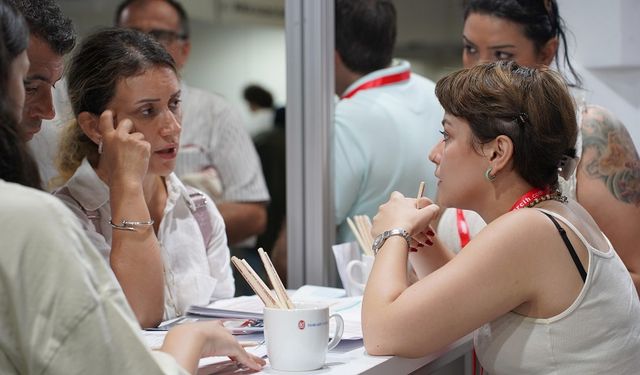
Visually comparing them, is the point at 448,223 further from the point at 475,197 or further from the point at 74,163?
the point at 74,163

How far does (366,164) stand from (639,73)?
826 mm

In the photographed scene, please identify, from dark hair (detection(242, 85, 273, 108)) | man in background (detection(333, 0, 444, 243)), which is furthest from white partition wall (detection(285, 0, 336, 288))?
dark hair (detection(242, 85, 273, 108))

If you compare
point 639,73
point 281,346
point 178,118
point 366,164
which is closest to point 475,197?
point 281,346

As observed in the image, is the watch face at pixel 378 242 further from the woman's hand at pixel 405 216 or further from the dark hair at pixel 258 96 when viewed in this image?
the dark hair at pixel 258 96

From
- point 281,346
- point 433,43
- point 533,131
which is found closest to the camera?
point 281,346

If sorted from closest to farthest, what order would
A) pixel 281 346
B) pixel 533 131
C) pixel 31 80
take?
pixel 281 346, pixel 533 131, pixel 31 80

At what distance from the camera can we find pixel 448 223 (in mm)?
2365

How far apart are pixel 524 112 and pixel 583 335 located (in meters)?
0.41

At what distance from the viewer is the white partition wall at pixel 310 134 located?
2.40 m

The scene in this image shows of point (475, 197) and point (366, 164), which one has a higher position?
point (475, 197)

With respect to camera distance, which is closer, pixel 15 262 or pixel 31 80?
pixel 15 262

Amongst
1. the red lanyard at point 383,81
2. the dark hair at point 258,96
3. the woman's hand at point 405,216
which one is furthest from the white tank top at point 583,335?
the dark hair at point 258,96

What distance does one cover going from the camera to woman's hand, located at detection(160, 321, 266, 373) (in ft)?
4.35

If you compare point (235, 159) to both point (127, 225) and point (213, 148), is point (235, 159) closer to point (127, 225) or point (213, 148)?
point (213, 148)
